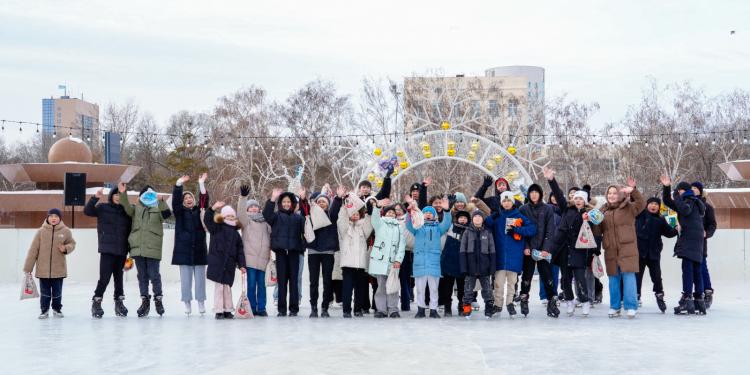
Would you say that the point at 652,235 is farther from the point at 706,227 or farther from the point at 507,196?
the point at 507,196

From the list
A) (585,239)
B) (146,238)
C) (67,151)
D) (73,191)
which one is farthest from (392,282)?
(67,151)

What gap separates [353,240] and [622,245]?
322 cm

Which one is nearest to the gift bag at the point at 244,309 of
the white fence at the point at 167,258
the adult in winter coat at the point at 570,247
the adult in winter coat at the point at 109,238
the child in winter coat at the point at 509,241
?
the adult in winter coat at the point at 109,238

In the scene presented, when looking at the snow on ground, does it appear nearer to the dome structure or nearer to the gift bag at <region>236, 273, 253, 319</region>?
the gift bag at <region>236, 273, 253, 319</region>

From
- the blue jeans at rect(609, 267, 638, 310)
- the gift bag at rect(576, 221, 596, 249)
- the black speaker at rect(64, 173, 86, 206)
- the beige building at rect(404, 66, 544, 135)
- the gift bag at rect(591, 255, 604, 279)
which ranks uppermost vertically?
the beige building at rect(404, 66, 544, 135)

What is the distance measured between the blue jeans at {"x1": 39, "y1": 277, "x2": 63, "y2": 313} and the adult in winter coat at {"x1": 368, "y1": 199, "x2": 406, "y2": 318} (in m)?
3.88

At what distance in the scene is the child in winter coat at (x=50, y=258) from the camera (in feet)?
36.6

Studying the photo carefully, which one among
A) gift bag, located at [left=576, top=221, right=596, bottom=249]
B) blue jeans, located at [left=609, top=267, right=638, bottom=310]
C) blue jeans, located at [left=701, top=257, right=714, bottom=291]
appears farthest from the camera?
blue jeans, located at [left=701, top=257, right=714, bottom=291]

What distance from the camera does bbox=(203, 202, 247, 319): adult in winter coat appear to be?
11.0 m

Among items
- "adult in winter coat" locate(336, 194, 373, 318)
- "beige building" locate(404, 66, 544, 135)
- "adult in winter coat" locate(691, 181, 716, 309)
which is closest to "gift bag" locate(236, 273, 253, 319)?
"adult in winter coat" locate(336, 194, 373, 318)

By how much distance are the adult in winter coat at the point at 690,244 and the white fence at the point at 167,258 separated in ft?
19.0

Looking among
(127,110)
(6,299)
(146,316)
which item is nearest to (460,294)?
(146,316)

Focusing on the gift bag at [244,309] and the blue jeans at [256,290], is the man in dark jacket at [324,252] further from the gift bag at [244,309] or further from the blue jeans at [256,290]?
the gift bag at [244,309]

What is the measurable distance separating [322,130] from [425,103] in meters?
6.04
